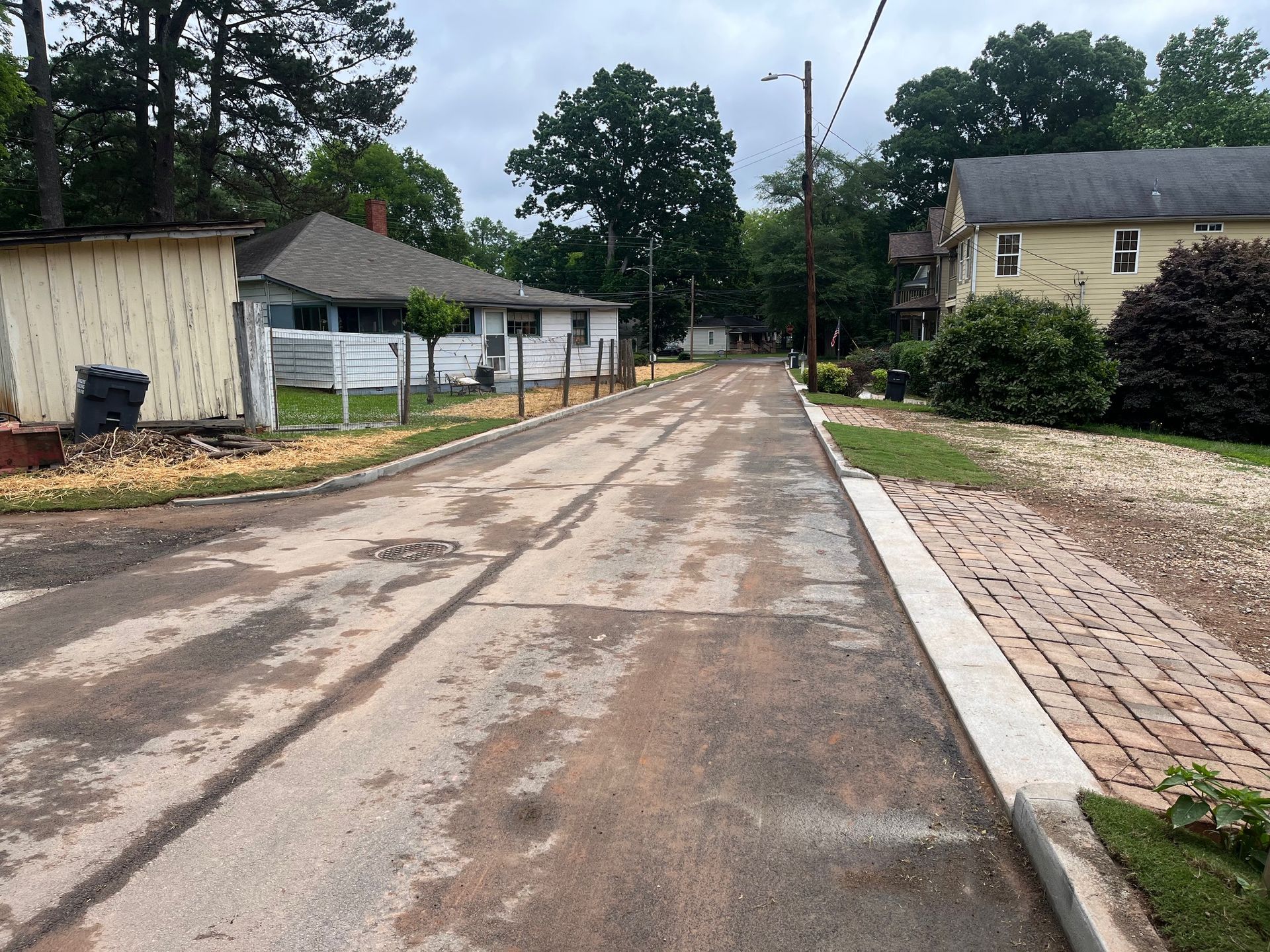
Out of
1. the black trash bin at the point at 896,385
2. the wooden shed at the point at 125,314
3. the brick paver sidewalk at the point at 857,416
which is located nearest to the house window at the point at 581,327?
the black trash bin at the point at 896,385

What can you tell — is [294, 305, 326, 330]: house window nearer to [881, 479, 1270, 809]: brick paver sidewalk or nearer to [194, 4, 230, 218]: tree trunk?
[194, 4, 230, 218]: tree trunk

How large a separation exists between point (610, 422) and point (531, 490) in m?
8.67

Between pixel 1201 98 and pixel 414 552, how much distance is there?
6722 cm

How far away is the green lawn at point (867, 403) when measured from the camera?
2206cm

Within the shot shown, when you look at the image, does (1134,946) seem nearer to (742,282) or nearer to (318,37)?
(318,37)

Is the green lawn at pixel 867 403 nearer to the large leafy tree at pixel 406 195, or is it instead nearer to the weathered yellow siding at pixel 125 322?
the weathered yellow siding at pixel 125 322

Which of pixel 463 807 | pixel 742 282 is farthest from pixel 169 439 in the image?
pixel 742 282

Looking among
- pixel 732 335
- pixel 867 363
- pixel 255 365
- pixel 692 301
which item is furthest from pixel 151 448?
pixel 732 335

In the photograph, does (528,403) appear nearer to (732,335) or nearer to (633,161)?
(633,161)

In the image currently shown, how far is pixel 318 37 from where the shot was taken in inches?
1243

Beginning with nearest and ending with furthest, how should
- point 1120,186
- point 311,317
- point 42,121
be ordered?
1. point 311,317
2. point 42,121
3. point 1120,186

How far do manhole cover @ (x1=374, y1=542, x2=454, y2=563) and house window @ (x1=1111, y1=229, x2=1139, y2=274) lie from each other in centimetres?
3218

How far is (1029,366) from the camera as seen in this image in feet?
63.8

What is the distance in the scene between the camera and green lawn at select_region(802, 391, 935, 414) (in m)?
22.1
